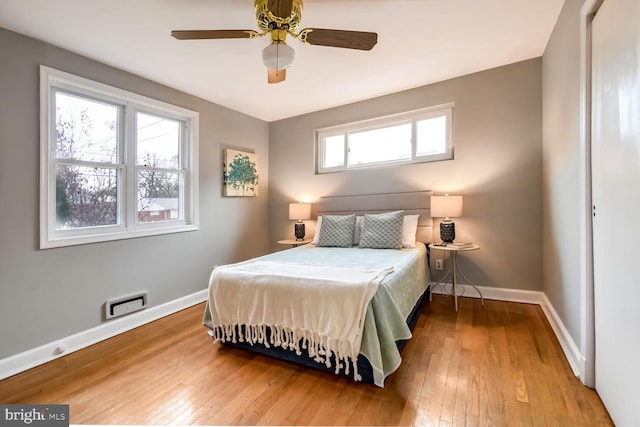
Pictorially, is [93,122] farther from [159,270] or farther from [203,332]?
[203,332]

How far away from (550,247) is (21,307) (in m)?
4.30

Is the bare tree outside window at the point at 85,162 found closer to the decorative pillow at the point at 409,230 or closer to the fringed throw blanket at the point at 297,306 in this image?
the fringed throw blanket at the point at 297,306

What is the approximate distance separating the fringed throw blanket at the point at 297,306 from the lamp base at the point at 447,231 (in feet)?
4.51

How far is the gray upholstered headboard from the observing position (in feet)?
10.8

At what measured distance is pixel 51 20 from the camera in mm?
1868

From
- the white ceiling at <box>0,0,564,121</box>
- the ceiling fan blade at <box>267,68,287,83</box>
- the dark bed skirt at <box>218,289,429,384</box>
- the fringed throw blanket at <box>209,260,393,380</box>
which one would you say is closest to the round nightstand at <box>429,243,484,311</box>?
the dark bed skirt at <box>218,289,429,384</box>

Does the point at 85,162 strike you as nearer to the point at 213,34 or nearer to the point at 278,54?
the point at 213,34

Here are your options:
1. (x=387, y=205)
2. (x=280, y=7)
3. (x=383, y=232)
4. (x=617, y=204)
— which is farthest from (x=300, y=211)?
(x=617, y=204)

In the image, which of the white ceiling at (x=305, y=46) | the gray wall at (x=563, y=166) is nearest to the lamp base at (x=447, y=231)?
the gray wall at (x=563, y=166)

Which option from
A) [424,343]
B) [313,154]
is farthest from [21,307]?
[313,154]

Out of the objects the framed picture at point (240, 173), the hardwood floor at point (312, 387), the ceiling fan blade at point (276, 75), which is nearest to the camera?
the hardwood floor at point (312, 387)

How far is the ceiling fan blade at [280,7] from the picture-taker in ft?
5.04

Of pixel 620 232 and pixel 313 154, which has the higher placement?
pixel 313 154

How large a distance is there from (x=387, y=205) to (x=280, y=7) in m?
2.49
